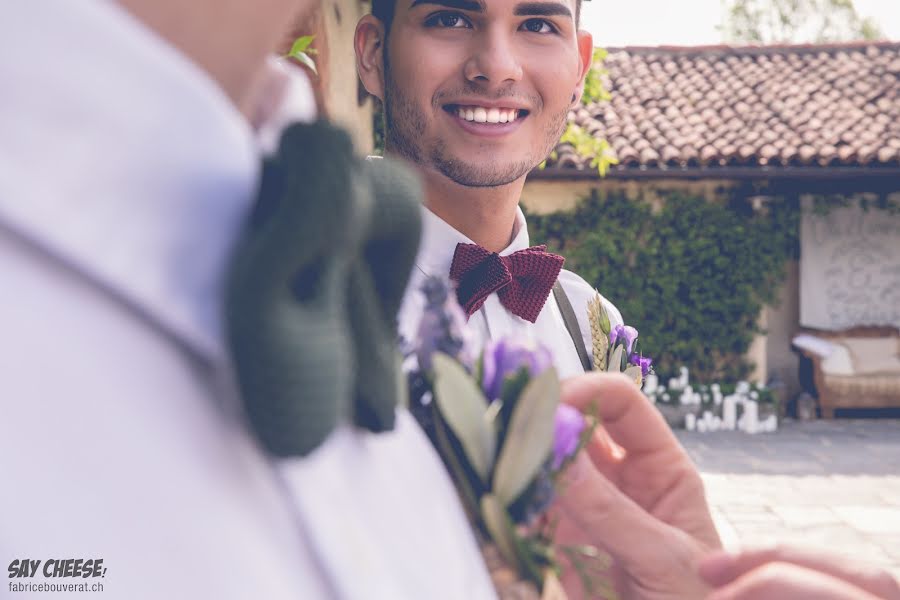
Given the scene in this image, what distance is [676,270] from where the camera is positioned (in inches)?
466

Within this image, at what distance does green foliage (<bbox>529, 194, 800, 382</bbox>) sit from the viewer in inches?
463

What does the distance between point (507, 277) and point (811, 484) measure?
24.1ft

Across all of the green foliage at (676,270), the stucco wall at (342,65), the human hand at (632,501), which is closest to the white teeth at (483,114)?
the human hand at (632,501)

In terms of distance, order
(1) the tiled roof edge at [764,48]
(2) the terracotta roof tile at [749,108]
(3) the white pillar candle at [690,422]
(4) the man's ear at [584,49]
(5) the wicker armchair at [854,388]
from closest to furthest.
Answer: (4) the man's ear at [584,49] < (3) the white pillar candle at [690,422] < (2) the terracotta roof tile at [749,108] < (5) the wicker armchair at [854,388] < (1) the tiled roof edge at [764,48]

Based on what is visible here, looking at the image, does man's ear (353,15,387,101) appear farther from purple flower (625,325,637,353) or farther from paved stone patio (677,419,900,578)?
paved stone patio (677,419,900,578)

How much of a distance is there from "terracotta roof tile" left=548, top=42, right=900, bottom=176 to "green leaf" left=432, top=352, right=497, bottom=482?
35.2 feet

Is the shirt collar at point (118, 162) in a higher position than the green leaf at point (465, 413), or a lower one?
higher

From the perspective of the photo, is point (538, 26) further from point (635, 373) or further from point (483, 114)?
point (635, 373)

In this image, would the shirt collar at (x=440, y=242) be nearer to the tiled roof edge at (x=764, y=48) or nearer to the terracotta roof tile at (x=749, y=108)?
the terracotta roof tile at (x=749, y=108)

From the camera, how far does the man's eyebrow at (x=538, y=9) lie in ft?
5.37

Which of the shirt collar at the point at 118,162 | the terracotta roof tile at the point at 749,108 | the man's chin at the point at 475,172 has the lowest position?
the terracotta roof tile at the point at 749,108

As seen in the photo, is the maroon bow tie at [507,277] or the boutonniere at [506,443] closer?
the boutonniere at [506,443]

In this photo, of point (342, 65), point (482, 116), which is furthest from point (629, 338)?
point (342, 65)

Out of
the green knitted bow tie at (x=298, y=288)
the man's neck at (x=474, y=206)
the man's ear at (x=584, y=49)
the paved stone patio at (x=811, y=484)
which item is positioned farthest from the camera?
the paved stone patio at (x=811, y=484)
